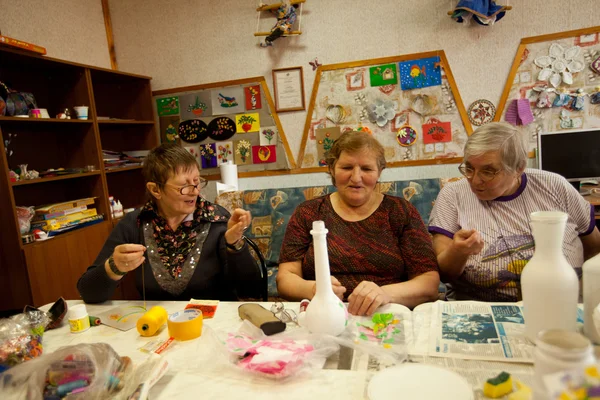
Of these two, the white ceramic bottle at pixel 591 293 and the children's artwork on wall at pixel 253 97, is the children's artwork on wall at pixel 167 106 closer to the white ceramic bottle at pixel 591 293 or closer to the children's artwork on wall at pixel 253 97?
the children's artwork on wall at pixel 253 97

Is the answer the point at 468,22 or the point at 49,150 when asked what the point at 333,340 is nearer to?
the point at 468,22

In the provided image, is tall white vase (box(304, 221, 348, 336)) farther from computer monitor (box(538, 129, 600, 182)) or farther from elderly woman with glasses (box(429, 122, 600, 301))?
computer monitor (box(538, 129, 600, 182))

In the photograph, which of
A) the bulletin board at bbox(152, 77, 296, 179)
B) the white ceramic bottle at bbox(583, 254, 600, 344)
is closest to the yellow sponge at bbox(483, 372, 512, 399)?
the white ceramic bottle at bbox(583, 254, 600, 344)

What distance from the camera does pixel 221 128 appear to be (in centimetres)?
355

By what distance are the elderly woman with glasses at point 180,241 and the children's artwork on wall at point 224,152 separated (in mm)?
1862

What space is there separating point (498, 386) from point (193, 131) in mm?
3336

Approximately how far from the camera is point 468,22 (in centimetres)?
291

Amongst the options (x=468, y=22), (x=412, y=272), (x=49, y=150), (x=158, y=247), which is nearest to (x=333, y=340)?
(x=412, y=272)

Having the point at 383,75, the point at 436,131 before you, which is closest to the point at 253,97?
the point at 383,75

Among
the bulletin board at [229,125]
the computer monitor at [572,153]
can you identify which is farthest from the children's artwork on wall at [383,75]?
the computer monitor at [572,153]

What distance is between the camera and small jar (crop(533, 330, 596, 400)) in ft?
1.90

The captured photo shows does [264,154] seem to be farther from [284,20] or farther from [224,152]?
[284,20]

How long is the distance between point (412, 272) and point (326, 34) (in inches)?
92.4

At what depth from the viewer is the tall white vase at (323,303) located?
103 cm
